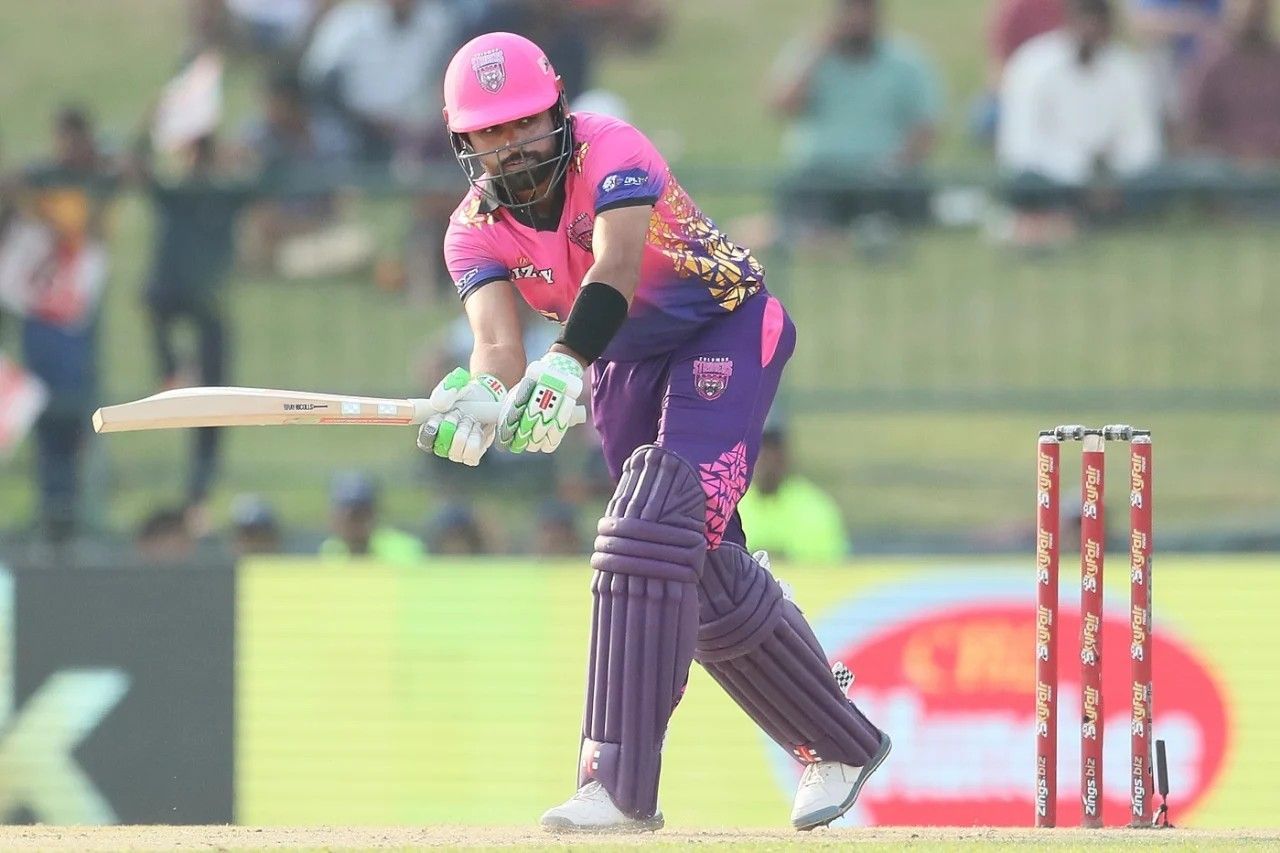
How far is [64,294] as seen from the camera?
33.9 ft

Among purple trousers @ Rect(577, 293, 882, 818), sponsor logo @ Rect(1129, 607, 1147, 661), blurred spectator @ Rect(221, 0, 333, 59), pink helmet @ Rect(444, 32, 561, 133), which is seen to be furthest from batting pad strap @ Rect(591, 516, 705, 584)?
blurred spectator @ Rect(221, 0, 333, 59)

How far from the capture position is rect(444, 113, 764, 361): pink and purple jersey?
17.4ft

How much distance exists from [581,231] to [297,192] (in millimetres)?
5320

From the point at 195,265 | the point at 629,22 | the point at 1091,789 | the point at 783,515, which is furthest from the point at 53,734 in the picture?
the point at 629,22

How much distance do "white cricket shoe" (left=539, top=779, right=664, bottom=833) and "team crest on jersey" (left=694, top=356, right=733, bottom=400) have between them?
3.30 ft

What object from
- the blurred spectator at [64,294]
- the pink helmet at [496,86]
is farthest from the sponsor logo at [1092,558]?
the blurred spectator at [64,294]

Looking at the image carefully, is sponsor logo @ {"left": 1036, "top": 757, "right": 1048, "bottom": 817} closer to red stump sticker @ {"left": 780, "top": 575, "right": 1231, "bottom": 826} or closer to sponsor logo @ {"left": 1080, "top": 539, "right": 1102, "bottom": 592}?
sponsor logo @ {"left": 1080, "top": 539, "right": 1102, "bottom": 592}

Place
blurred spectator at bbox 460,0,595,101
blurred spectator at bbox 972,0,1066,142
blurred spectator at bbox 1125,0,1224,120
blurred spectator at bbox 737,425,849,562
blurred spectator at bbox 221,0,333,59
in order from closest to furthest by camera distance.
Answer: blurred spectator at bbox 737,425,849,562 → blurred spectator at bbox 460,0,595,101 → blurred spectator at bbox 1125,0,1224,120 → blurred spectator at bbox 972,0,1066,142 → blurred spectator at bbox 221,0,333,59

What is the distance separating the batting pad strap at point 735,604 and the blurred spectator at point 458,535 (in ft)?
12.3

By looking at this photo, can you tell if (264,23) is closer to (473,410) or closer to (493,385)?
(493,385)

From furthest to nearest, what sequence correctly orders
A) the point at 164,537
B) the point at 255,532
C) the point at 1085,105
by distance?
the point at 1085,105 → the point at 164,537 → the point at 255,532

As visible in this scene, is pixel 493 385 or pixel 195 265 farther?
pixel 195 265

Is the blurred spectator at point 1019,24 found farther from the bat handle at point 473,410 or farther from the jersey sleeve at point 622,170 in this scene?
the bat handle at point 473,410

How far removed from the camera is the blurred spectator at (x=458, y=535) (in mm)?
9242
